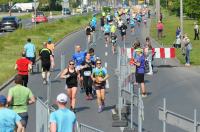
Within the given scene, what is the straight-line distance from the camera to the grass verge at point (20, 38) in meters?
33.3

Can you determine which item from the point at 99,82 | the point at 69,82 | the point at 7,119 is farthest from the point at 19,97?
the point at 99,82

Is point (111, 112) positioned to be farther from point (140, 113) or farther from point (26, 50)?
point (26, 50)

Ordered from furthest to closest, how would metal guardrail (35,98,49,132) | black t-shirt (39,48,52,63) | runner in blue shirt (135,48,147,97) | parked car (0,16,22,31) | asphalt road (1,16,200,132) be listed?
parked car (0,16,22,31) → black t-shirt (39,48,52,63) → runner in blue shirt (135,48,147,97) → asphalt road (1,16,200,132) → metal guardrail (35,98,49,132)

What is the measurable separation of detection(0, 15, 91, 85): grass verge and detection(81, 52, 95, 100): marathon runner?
5.90 m

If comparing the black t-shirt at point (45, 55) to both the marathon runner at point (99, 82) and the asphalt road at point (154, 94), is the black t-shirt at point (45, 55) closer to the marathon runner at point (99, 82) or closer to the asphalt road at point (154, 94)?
the asphalt road at point (154, 94)

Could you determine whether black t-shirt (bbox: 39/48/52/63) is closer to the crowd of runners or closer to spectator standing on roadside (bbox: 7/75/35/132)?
the crowd of runners

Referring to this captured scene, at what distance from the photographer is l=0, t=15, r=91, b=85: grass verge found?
33.3m

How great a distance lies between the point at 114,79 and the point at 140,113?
48.9ft

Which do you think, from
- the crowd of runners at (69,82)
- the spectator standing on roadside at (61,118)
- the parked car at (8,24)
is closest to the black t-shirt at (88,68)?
the crowd of runners at (69,82)

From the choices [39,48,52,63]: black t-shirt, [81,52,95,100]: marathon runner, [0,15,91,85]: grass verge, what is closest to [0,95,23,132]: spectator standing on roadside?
[81,52,95,100]: marathon runner

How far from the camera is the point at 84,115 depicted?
19547 mm

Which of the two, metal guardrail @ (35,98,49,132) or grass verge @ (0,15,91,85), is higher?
metal guardrail @ (35,98,49,132)

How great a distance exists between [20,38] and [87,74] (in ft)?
99.4

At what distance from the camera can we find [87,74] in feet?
74.1
